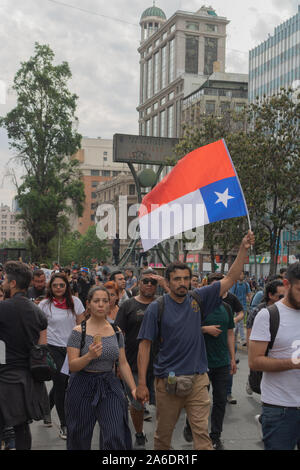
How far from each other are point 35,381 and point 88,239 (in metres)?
93.1

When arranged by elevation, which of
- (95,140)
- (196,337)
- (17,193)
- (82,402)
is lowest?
(82,402)

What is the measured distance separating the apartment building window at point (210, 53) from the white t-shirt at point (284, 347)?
123 metres

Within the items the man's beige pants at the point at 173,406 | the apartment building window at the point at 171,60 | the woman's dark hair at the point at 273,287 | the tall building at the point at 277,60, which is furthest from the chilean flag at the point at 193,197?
the apartment building window at the point at 171,60

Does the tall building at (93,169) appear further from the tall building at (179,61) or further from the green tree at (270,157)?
the green tree at (270,157)

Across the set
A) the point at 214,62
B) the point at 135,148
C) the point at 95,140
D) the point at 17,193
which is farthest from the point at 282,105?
the point at 95,140

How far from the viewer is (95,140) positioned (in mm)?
143625

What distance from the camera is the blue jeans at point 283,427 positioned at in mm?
3801

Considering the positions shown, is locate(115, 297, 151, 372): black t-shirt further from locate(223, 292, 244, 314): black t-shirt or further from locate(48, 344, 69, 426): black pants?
locate(223, 292, 244, 314): black t-shirt

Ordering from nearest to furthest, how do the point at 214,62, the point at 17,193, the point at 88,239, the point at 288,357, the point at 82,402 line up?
the point at 288,357
the point at 82,402
the point at 17,193
the point at 88,239
the point at 214,62

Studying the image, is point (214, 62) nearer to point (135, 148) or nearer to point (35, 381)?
point (135, 148)

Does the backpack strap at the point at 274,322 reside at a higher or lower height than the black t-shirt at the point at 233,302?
higher

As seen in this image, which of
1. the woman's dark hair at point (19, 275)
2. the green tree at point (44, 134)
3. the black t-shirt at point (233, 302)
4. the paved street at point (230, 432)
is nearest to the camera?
the woman's dark hair at point (19, 275)

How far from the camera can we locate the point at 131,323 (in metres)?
6.67

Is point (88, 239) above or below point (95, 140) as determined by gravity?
below
